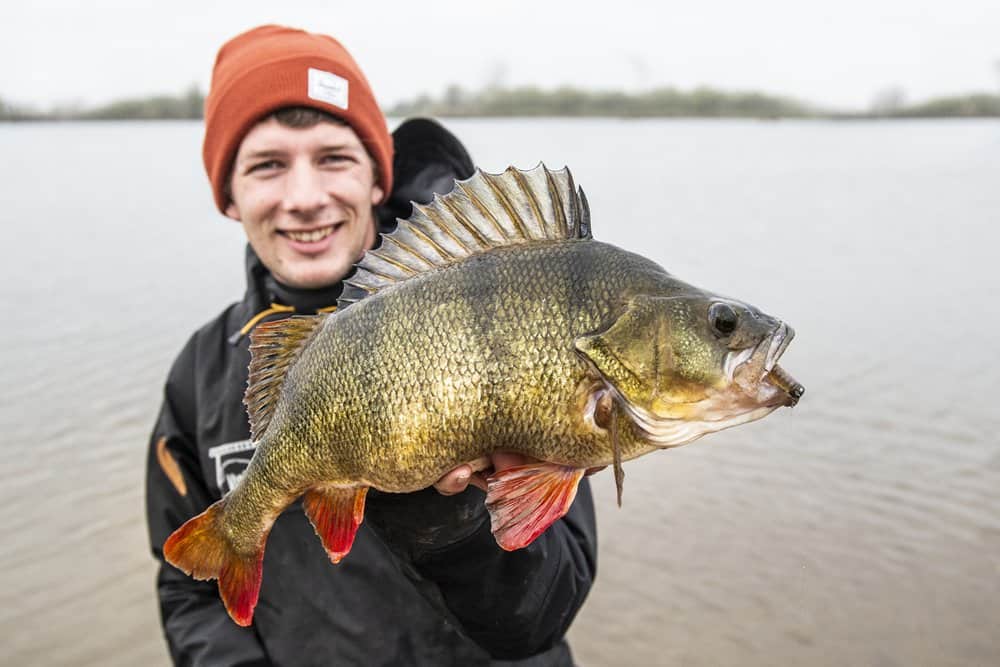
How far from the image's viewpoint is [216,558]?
2.06 m

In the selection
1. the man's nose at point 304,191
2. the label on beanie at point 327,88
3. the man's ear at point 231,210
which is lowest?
the man's ear at point 231,210

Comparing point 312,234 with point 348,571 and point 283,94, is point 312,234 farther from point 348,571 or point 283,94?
point 348,571

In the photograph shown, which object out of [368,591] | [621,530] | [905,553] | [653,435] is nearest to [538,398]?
[653,435]

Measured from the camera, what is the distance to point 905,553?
17.0 ft

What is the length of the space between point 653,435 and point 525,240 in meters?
0.50

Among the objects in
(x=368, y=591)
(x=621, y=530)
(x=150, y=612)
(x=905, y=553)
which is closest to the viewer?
(x=368, y=591)

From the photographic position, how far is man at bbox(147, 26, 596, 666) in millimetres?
2699

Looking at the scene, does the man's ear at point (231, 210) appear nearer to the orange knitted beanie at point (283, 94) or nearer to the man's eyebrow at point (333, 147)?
the orange knitted beanie at point (283, 94)

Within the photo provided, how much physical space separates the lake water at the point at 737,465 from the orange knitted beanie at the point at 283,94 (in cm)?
296

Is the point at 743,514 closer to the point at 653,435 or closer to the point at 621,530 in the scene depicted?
the point at 621,530

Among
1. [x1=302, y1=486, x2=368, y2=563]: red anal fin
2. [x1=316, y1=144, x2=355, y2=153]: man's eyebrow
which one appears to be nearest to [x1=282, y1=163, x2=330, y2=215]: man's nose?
[x1=316, y1=144, x2=355, y2=153]: man's eyebrow

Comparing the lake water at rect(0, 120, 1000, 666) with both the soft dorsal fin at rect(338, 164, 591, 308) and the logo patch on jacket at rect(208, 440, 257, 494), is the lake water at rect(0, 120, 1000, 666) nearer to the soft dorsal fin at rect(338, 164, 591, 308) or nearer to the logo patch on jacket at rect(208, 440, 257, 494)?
the logo patch on jacket at rect(208, 440, 257, 494)

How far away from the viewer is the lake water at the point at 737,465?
4.64 meters

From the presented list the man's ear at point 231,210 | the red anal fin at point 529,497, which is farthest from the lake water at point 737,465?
the red anal fin at point 529,497
